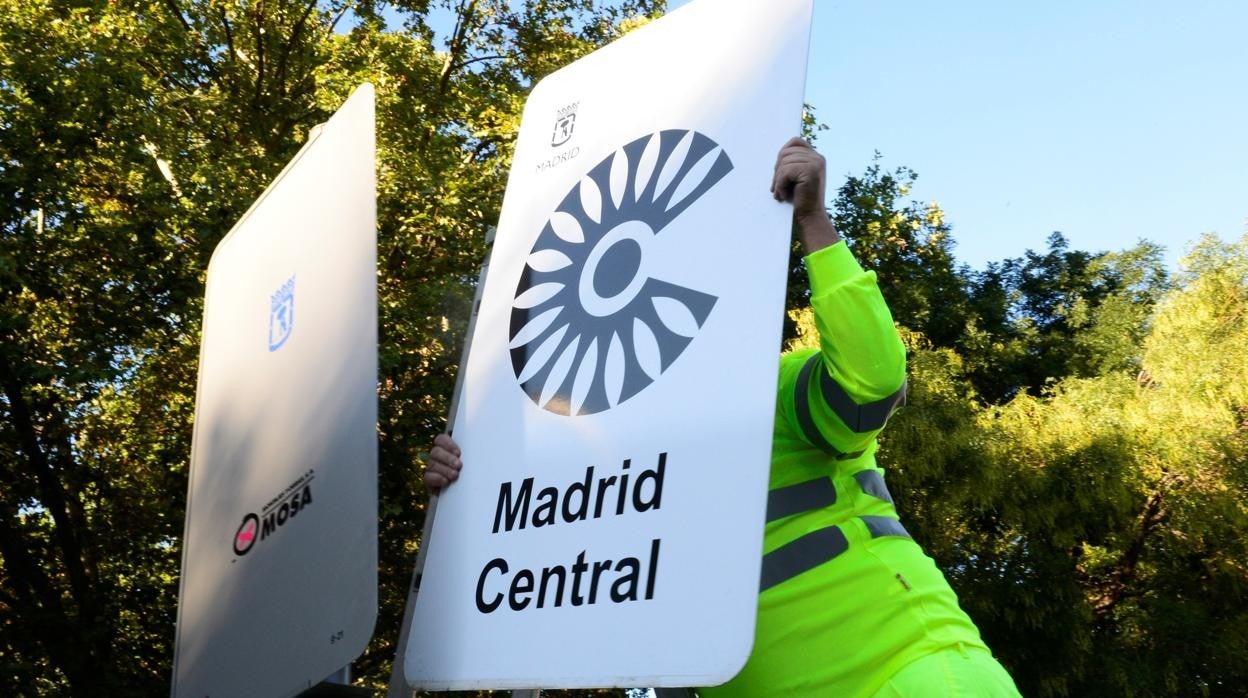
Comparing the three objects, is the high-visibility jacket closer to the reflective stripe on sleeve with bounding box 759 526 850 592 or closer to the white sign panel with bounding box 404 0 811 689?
the reflective stripe on sleeve with bounding box 759 526 850 592

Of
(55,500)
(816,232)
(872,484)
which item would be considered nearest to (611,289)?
(816,232)

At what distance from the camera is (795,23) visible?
208cm

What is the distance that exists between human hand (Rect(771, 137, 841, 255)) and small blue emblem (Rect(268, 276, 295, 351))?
1.20 metres

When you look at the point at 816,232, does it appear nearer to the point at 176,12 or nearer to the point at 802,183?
the point at 802,183

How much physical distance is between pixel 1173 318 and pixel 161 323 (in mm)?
11140

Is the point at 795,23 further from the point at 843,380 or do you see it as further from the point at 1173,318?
the point at 1173,318

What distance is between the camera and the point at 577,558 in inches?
74.2

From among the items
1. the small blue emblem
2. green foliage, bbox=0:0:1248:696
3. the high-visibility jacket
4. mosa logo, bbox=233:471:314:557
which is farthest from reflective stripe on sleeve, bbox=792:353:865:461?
green foliage, bbox=0:0:1248:696

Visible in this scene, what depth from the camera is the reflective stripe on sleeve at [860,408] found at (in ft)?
6.69

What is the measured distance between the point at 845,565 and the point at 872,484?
0.23 meters

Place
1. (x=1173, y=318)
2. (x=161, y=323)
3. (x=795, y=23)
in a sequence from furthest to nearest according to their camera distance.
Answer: (x=1173, y=318)
(x=161, y=323)
(x=795, y=23)

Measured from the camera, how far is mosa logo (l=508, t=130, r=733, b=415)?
1.98m

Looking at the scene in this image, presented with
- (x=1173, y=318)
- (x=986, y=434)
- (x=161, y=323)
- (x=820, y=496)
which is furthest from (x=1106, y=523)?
(x=820, y=496)

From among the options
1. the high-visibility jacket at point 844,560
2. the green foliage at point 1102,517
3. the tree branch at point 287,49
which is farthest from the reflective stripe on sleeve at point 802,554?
the tree branch at point 287,49
